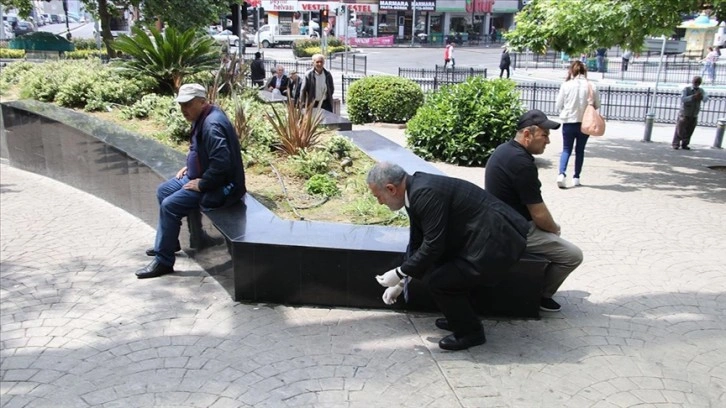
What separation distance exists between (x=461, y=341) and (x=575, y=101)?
5857 mm

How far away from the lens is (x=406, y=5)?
63625 millimetres

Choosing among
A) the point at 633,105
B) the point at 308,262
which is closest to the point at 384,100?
the point at 633,105

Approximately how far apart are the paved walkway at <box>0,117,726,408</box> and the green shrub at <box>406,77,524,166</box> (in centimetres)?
404

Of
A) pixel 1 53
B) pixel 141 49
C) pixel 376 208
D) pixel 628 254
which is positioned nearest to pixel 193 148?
pixel 376 208

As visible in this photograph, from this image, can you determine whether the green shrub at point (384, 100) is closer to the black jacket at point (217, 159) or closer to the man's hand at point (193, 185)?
the black jacket at point (217, 159)

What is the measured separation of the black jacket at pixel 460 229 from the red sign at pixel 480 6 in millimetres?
65604

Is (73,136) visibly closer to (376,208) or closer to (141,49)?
(141,49)

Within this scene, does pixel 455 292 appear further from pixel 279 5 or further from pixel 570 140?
pixel 279 5

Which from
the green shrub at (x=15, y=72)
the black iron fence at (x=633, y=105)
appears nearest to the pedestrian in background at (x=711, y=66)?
the black iron fence at (x=633, y=105)

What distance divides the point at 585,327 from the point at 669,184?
246 inches

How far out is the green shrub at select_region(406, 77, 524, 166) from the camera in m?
10.9

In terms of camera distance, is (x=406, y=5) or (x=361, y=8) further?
(x=406, y=5)

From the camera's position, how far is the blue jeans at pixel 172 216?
220 inches

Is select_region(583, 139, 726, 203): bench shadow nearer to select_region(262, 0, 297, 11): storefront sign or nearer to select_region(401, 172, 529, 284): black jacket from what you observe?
select_region(401, 172, 529, 284): black jacket
